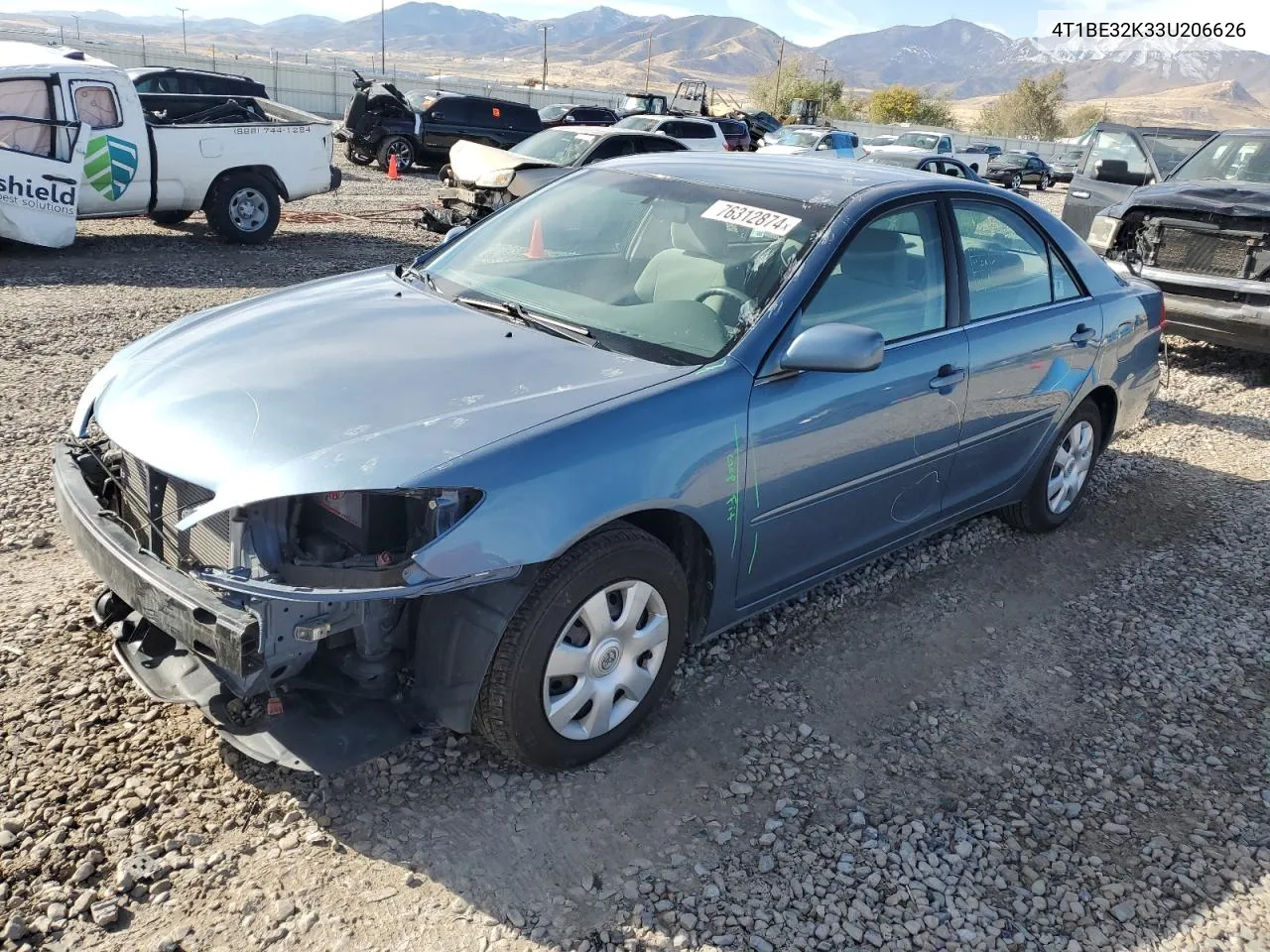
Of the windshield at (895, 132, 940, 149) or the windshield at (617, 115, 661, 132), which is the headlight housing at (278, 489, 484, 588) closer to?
the windshield at (617, 115, 661, 132)

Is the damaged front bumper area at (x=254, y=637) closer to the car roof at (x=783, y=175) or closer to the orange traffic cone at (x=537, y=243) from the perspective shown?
the orange traffic cone at (x=537, y=243)

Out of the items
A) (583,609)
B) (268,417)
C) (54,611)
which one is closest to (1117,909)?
(583,609)

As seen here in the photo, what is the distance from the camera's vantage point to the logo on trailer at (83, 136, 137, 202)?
9727mm

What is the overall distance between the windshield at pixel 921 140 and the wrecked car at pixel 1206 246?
1945cm

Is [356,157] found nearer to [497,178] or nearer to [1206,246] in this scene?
[497,178]

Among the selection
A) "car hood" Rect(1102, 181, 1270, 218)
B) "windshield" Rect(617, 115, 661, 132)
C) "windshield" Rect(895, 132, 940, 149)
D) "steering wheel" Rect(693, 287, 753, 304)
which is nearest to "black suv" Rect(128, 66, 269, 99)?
"windshield" Rect(617, 115, 661, 132)

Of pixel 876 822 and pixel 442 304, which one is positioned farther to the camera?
pixel 442 304

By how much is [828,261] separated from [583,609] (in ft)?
4.91

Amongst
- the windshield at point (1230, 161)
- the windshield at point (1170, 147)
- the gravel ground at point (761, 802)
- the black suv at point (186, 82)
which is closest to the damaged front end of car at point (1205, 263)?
the windshield at point (1230, 161)

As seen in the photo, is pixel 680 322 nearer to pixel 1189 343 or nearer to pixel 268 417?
pixel 268 417

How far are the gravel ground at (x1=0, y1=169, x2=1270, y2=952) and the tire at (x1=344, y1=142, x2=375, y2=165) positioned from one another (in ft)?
56.7

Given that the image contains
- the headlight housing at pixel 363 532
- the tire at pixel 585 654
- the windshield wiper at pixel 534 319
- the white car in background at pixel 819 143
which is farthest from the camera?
the white car in background at pixel 819 143

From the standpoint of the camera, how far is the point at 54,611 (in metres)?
3.61

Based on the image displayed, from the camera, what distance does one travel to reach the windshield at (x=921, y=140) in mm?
27547
